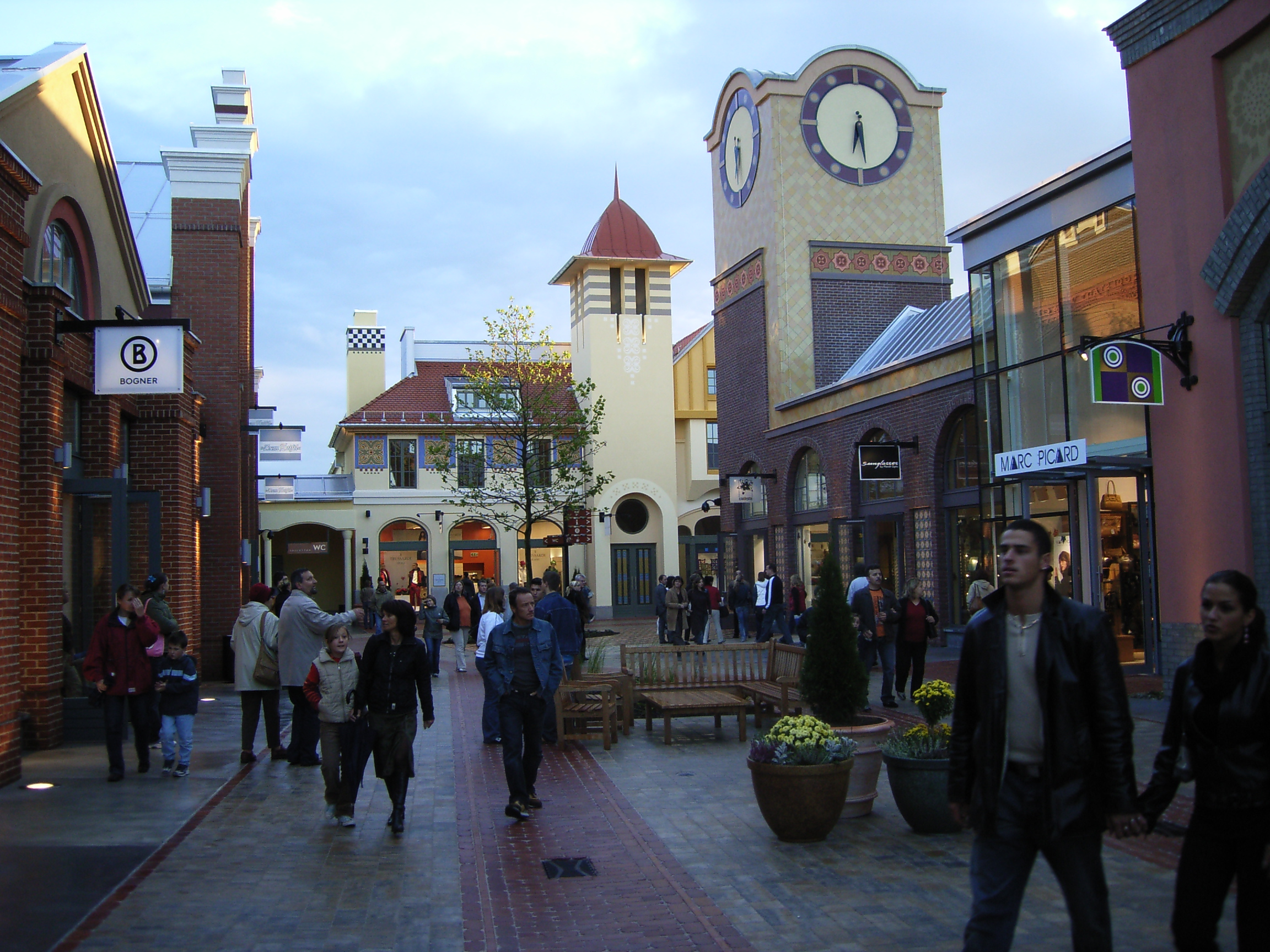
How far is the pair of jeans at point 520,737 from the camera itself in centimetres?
840

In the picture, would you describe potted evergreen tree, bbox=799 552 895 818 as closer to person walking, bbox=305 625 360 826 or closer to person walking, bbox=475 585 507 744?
person walking, bbox=475 585 507 744

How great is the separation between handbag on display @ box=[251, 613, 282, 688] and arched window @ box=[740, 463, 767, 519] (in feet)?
67.9

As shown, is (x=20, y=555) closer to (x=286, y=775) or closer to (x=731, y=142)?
(x=286, y=775)

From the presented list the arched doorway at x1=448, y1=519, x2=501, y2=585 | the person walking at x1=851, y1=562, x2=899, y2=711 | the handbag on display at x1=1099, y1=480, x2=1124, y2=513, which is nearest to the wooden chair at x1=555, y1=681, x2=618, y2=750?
the person walking at x1=851, y1=562, x2=899, y2=711

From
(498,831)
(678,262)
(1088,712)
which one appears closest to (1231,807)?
(1088,712)

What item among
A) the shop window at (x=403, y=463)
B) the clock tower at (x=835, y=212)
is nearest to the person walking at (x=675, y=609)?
the clock tower at (x=835, y=212)

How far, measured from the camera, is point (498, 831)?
8.09 metres

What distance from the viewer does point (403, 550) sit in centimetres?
4366

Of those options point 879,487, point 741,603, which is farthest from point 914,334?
point 741,603

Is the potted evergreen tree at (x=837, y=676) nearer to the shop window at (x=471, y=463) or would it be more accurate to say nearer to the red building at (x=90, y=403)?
the red building at (x=90, y=403)

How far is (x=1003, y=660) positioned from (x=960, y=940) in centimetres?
205

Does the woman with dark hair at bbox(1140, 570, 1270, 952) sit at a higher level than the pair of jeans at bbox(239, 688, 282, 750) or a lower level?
higher

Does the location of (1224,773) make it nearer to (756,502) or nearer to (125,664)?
(125,664)

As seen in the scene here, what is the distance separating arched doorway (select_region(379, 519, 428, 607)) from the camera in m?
43.5
